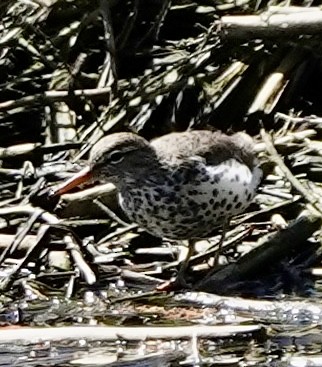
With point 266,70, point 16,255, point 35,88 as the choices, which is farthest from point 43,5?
point 16,255

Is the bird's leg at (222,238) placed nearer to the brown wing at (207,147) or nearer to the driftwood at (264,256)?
the driftwood at (264,256)

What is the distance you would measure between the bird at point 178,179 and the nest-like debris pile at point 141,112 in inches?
12.4

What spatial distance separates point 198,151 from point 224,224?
14.8 inches

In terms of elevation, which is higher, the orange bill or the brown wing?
the brown wing

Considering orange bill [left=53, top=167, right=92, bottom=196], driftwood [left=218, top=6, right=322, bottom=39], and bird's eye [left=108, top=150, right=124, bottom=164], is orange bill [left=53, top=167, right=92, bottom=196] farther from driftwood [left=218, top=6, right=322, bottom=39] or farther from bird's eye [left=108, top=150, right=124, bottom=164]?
driftwood [left=218, top=6, right=322, bottom=39]

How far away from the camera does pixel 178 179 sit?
6031mm

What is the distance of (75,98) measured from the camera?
762 centimetres

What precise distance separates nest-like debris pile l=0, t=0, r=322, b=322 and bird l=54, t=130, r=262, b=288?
12.4 inches

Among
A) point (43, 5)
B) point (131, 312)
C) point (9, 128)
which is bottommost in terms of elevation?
point (131, 312)

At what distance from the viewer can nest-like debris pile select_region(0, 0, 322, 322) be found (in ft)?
21.0

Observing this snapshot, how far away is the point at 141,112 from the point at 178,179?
1714 millimetres

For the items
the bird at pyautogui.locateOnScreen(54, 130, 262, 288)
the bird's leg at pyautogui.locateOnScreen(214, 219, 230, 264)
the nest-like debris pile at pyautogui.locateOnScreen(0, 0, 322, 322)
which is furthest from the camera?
the nest-like debris pile at pyautogui.locateOnScreen(0, 0, 322, 322)

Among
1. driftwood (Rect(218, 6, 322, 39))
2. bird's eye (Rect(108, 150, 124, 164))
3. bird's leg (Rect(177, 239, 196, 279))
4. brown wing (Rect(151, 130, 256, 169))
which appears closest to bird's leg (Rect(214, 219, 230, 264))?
bird's leg (Rect(177, 239, 196, 279))

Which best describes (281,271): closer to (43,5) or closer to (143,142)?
(143,142)
